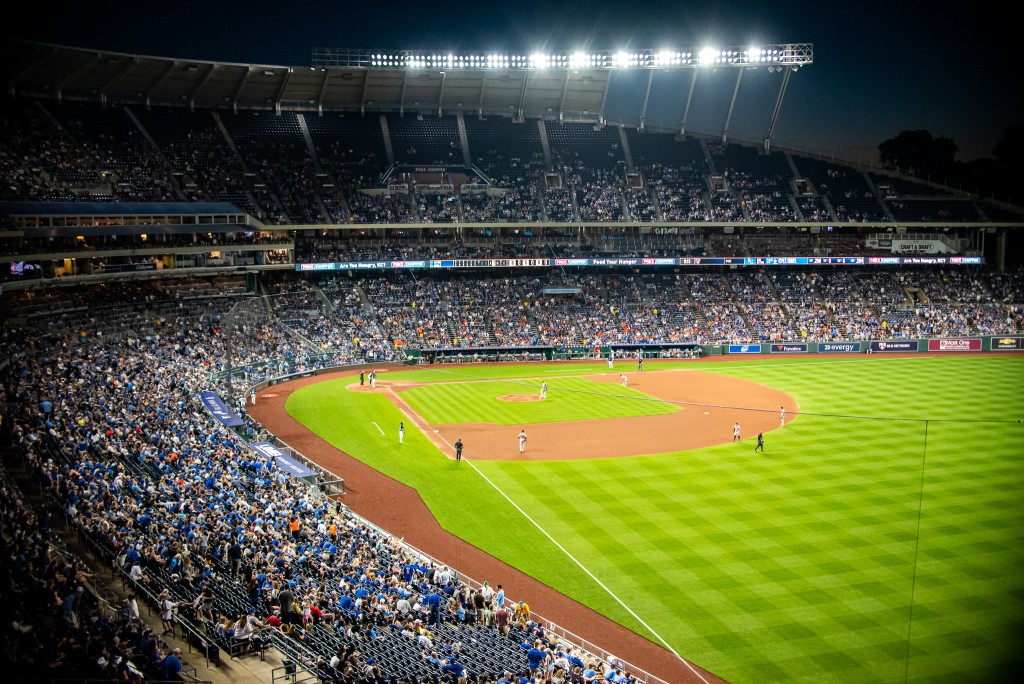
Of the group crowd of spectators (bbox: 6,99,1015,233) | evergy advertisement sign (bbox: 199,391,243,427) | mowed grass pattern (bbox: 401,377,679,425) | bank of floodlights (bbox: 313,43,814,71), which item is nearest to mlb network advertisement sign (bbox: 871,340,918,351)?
crowd of spectators (bbox: 6,99,1015,233)

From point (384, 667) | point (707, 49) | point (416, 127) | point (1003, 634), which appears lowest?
point (384, 667)

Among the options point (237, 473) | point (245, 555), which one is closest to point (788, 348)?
point (237, 473)

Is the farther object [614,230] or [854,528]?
[614,230]

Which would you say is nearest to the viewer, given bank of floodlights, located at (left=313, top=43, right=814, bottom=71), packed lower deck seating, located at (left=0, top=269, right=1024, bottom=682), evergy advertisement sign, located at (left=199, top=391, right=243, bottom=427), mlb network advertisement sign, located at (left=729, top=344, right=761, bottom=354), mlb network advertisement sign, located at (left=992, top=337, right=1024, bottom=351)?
packed lower deck seating, located at (left=0, top=269, right=1024, bottom=682)

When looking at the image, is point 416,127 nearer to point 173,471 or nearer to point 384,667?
point 173,471

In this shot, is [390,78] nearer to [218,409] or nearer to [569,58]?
[569,58]

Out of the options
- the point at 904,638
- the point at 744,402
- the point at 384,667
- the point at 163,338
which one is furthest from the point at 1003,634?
the point at 163,338

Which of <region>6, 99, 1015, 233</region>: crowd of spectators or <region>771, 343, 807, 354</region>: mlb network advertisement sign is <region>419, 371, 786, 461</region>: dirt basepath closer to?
<region>771, 343, 807, 354</region>: mlb network advertisement sign
